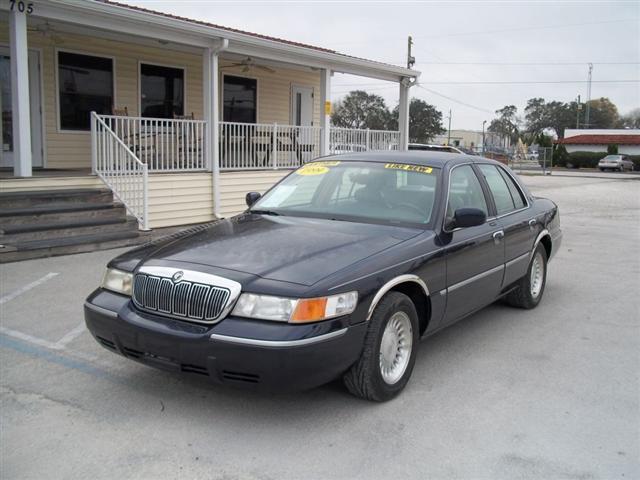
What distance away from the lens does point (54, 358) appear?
4.62m

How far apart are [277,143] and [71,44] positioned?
15.3 feet

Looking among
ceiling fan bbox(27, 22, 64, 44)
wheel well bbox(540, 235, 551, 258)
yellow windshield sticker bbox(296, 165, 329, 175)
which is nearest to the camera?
yellow windshield sticker bbox(296, 165, 329, 175)

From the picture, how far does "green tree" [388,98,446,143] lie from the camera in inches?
2958

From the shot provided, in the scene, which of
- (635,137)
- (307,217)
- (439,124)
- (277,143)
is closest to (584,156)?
(635,137)

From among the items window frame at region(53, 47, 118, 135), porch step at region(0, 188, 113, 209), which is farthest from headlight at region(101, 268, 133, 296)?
window frame at region(53, 47, 118, 135)

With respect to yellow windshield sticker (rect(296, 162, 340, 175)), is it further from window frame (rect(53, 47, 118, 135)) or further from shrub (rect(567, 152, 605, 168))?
shrub (rect(567, 152, 605, 168))

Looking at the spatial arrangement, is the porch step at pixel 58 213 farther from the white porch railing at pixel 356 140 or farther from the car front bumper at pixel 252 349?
the white porch railing at pixel 356 140

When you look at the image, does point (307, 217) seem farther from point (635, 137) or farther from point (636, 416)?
point (635, 137)

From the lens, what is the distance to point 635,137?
59.4 meters

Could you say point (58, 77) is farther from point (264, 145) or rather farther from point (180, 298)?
point (180, 298)

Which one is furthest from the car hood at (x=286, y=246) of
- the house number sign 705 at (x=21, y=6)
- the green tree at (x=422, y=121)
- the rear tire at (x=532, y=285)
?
the green tree at (x=422, y=121)

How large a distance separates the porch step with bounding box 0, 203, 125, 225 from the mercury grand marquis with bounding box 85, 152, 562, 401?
15.1ft

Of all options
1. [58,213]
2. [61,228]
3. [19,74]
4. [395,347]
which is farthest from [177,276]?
[19,74]

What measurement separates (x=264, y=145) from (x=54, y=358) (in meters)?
8.90
